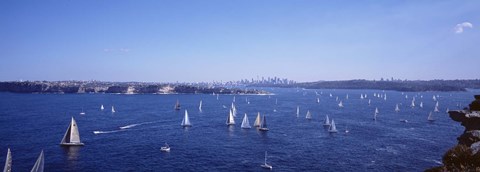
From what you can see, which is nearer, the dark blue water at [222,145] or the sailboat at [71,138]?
the dark blue water at [222,145]

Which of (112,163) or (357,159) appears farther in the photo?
(357,159)

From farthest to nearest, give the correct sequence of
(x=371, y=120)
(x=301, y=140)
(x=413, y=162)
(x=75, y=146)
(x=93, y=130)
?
1. (x=371, y=120)
2. (x=93, y=130)
3. (x=301, y=140)
4. (x=75, y=146)
5. (x=413, y=162)

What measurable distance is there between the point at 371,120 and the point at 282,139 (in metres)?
60.2

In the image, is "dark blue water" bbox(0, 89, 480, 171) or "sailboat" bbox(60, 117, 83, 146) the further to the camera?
"sailboat" bbox(60, 117, 83, 146)

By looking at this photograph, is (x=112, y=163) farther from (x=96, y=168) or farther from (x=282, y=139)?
(x=282, y=139)

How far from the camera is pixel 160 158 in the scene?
73.8m

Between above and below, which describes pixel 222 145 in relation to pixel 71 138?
below

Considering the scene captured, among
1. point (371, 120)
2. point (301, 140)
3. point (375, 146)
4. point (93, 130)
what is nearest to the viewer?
point (375, 146)

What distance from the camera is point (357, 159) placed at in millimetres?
74812

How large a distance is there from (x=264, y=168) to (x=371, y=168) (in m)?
20.0

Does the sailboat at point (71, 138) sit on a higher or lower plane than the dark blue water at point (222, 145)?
higher

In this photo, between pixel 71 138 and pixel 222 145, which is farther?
pixel 222 145

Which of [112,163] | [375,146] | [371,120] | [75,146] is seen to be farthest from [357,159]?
[371,120]

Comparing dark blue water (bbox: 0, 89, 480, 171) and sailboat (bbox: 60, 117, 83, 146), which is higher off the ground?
sailboat (bbox: 60, 117, 83, 146)
